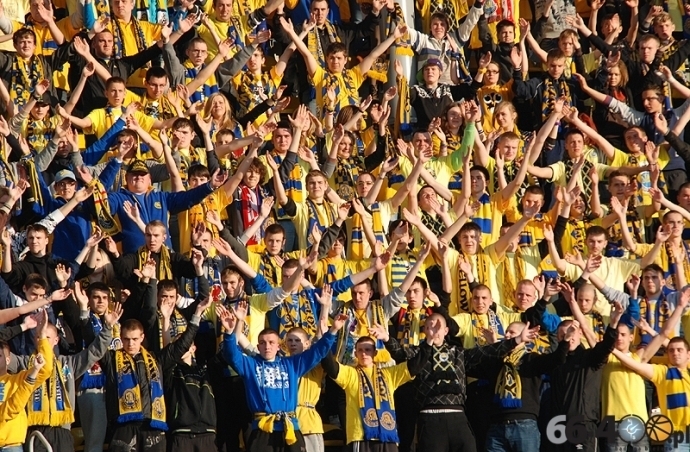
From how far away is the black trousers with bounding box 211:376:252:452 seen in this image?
1376cm

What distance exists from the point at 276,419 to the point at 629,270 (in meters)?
3.83

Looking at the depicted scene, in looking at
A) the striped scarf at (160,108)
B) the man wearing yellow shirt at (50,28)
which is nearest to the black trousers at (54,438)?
the striped scarf at (160,108)

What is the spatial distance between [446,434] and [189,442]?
1.82 metres

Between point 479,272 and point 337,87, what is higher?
point 337,87

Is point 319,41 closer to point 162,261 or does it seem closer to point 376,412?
point 162,261

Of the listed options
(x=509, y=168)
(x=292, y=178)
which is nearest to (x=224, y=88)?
(x=292, y=178)

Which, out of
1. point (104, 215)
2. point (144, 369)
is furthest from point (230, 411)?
point (104, 215)

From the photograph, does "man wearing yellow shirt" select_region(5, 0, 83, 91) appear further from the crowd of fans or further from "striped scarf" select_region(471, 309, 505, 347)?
"striped scarf" select_region(471, 309, 505, 347)

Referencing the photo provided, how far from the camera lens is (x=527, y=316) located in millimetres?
14734

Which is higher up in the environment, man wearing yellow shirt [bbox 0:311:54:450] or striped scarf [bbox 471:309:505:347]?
striped scarf [bbox 471:309:505:347]

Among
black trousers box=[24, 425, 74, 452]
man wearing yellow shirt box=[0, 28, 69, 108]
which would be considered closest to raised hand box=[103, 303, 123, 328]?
black trousers box=[24, 425, 74, 452]

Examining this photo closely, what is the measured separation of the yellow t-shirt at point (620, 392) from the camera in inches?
549

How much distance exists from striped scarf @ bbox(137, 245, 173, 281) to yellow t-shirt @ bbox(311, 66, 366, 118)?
2954 mm

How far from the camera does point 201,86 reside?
16.5m
